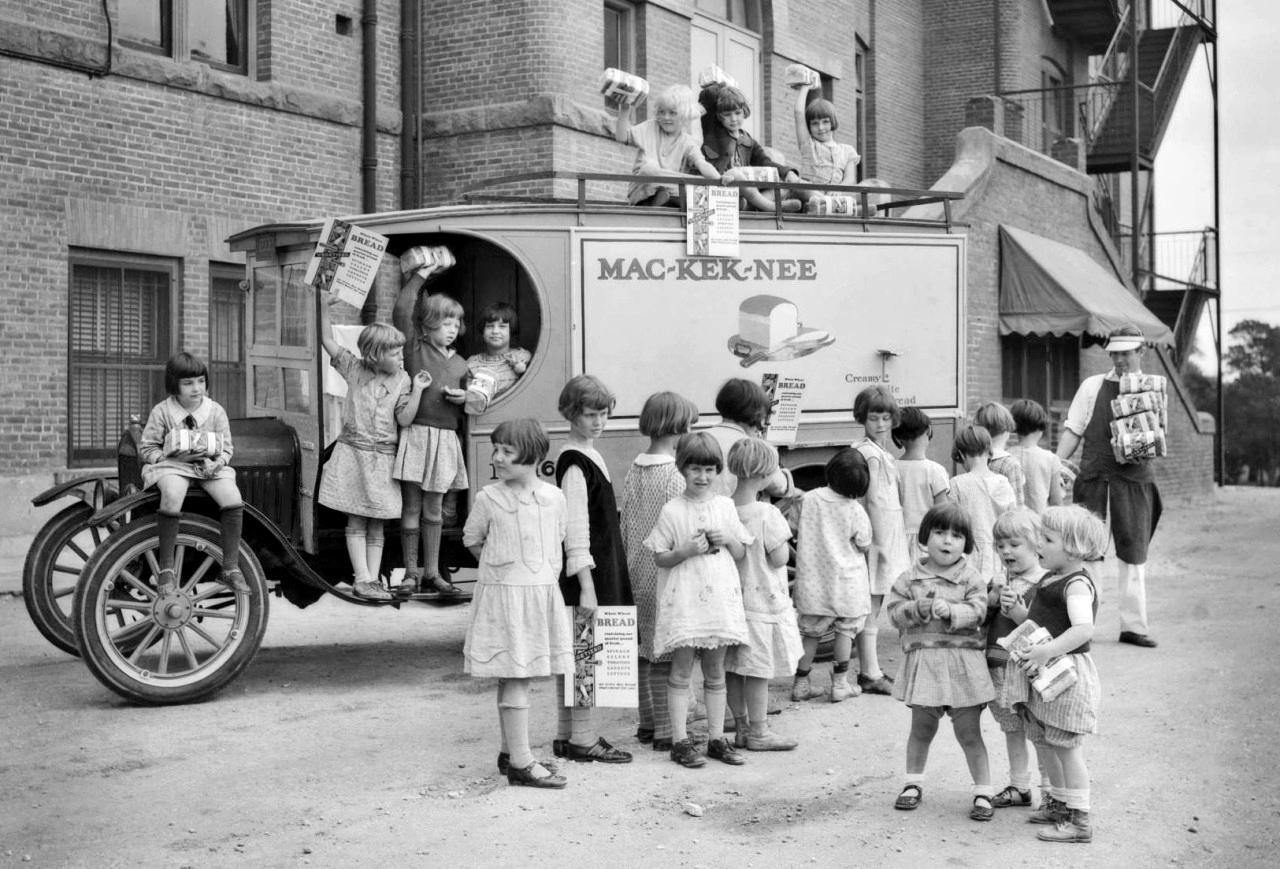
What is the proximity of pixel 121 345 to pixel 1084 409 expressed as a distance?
8.78m

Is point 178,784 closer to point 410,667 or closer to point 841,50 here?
point 410,667

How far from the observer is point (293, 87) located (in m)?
15.4

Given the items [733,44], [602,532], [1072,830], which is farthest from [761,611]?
[733,44]

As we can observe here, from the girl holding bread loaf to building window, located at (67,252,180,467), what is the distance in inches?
257

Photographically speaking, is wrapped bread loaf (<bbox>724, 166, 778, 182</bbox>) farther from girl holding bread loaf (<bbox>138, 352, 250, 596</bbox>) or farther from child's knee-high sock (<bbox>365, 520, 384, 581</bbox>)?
girl holding bread loaf (<bbox>138, 352, 250, 596</bbox>)

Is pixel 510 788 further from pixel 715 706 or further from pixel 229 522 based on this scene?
pixel 229 522

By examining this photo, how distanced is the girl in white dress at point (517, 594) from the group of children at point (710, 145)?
3157 mm

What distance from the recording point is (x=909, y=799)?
552 cm

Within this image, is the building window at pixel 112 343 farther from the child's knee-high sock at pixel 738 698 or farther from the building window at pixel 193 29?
the child's knee-high sock at pixel 738 698

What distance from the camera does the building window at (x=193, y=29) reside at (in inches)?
560

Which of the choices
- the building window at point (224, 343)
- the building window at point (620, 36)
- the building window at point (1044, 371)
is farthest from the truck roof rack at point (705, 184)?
the building window at point (620, 36)

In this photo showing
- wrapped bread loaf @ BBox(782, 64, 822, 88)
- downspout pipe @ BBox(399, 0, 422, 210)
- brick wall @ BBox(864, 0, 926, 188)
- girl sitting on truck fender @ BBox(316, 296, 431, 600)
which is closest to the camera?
girl sitting on truck fender @ BBox(316, 296, 431, 600)

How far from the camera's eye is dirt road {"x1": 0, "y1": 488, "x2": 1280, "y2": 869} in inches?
199

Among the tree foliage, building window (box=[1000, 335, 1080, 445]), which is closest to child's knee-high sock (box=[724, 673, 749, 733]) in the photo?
building window (box=[1000, 335, 1080, 445])
